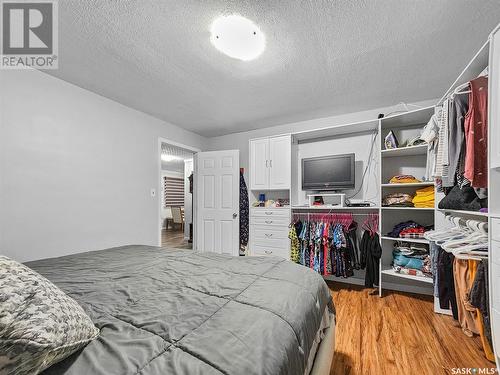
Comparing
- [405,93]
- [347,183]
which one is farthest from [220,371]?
[405,93]

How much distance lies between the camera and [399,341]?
5.65 feet

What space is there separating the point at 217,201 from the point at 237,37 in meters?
2.67

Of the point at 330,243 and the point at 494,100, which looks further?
the point at 330,243

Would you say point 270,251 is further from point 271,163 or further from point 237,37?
point 237,37

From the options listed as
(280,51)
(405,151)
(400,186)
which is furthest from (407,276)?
(280,51)

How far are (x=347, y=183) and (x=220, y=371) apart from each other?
2.77 metres

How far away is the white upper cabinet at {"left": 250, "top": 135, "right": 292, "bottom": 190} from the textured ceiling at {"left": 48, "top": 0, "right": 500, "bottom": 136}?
575mm

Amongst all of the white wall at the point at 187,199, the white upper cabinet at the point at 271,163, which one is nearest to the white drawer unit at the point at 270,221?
the white upper cabinet at the point at 271,163

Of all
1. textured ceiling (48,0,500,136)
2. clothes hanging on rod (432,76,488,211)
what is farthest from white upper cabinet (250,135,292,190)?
clothes hanging on rod (432,76,488,211)

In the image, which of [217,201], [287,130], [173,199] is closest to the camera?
[287,130]

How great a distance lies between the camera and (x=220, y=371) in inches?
22.3

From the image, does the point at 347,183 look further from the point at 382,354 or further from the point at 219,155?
the point at 219,155

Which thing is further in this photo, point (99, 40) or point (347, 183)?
point (347, 183)

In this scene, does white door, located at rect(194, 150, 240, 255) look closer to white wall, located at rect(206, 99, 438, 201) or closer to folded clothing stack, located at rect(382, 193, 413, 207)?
white wall, located at rect(206, 99, 438, 201)
